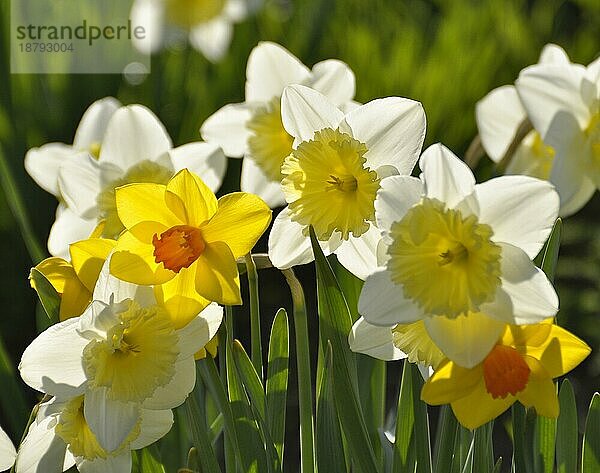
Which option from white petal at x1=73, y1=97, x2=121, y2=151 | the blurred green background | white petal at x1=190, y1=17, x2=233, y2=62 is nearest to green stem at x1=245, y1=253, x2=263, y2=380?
white petal at x1=73, y1=97, x2=121, y2=151

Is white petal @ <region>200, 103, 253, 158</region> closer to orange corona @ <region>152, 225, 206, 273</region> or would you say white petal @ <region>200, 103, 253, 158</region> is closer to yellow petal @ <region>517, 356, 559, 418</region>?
orange corona @ <region>152, 225, 206, 273</region>

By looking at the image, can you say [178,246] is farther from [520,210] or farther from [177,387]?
[520,210]

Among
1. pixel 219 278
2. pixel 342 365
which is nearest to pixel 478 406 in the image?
pixel 342 365

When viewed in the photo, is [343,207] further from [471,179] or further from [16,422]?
[16,422]

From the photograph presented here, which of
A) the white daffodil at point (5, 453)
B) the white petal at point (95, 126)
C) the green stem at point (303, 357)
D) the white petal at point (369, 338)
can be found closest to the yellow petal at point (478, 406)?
the white petal at point (369, 338)

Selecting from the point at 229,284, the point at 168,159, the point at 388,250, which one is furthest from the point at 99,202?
the point at 388,250

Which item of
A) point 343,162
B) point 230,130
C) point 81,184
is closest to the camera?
point 343,162
